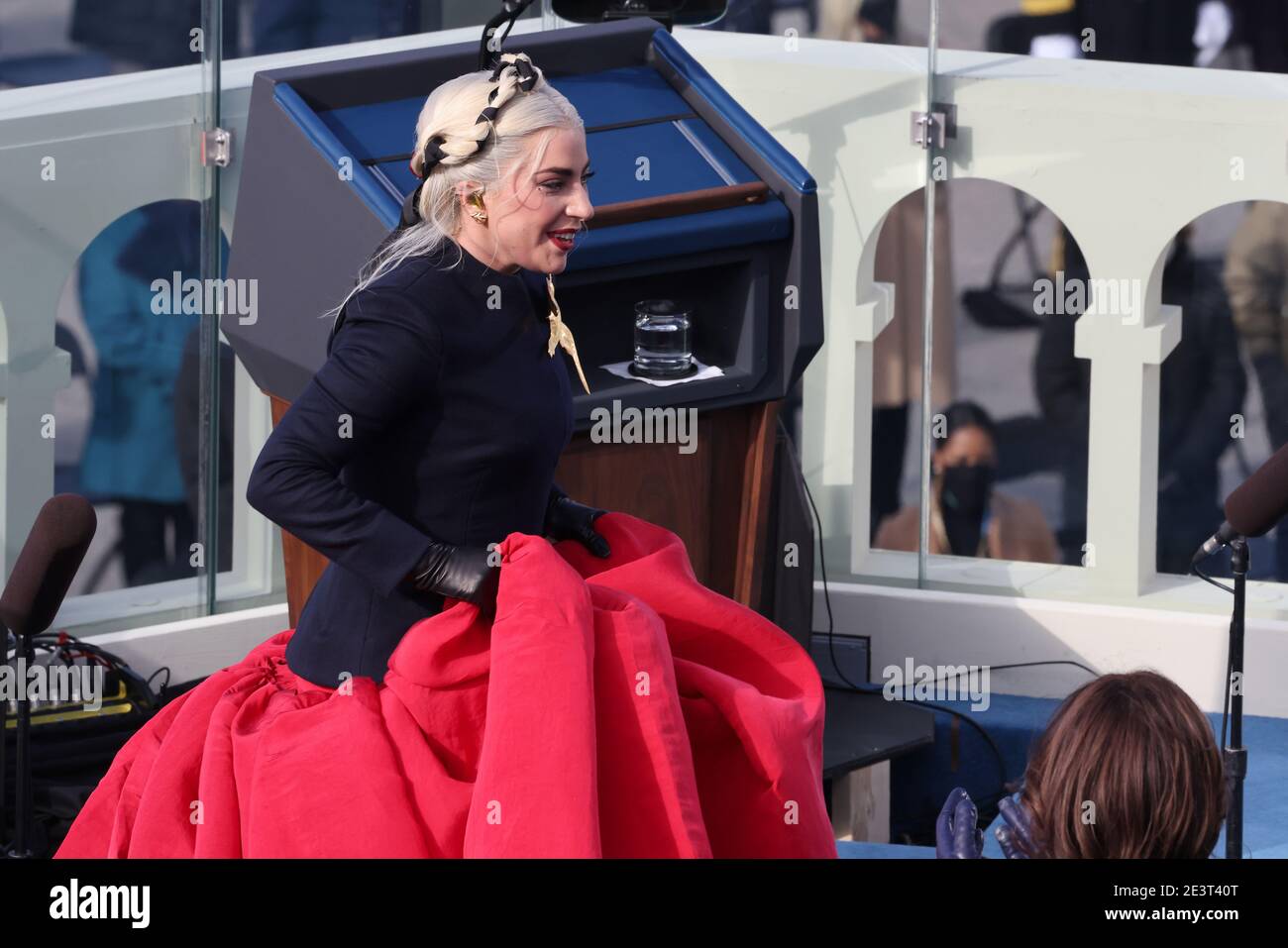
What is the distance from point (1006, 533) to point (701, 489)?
4743 mm

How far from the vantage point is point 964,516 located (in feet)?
24.1

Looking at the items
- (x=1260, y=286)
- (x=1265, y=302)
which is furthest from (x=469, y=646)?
(x=1265, y=302)

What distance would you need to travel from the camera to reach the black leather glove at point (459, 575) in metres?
2.69

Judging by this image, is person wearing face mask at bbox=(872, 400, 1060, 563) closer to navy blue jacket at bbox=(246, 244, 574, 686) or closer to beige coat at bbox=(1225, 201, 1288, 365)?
beige coat at bbox=(1225, 201, 1288, 365)

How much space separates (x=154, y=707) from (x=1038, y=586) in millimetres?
2232

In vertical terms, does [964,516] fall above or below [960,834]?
below

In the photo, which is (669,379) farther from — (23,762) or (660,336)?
(23,762)

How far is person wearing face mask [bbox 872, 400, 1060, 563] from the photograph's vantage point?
727cm

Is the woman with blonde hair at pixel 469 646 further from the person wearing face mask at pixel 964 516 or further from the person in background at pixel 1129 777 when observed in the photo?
the person wearing face mask at pixel 964 516

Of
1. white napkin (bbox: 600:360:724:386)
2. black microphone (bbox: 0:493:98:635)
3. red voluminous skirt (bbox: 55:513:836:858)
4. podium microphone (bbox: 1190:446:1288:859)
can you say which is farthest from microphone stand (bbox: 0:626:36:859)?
podium microphone (bbox: 1190:446:1288:859)

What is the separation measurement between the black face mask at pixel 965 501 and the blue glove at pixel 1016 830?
15.4 feet

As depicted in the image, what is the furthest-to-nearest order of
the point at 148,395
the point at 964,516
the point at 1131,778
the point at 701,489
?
the point at 964,516
the point at 148,395
the point at 701,489
the point at 1131,778

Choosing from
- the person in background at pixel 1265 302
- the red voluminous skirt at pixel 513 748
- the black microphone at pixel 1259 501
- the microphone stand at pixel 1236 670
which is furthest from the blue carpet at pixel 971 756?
the red voluminous skirt at pixel 513 748
